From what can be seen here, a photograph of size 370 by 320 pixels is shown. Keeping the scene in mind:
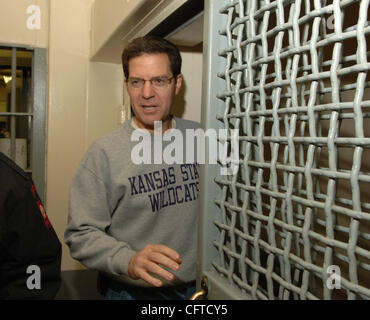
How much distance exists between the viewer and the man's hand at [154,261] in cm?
73

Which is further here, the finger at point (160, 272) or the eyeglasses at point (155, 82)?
the eyeglasses at point (155, 82)

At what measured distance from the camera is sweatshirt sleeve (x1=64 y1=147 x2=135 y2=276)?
1.02 metres

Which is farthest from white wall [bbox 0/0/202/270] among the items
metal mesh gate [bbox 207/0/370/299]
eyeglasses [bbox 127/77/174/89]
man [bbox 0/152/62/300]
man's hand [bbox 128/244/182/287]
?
metal mesh gate [bbox 207/0/370/299]

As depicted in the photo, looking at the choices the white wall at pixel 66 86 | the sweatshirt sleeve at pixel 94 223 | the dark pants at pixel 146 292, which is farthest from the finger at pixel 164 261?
the white wall at pixel 66 86

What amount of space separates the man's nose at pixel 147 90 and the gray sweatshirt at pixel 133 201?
7.6 inches

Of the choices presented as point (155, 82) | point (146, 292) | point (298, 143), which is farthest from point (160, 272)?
point (155, 82)

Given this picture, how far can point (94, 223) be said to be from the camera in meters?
1.17

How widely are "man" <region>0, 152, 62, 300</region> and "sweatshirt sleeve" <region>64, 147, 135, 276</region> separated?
0.10 metres

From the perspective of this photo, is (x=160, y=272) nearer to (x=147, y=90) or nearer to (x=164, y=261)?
(x=164, y=261)

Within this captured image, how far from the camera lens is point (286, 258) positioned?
53cm

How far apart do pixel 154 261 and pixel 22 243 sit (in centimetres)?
47

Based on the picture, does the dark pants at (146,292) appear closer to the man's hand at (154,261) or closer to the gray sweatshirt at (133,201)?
the gray sweatshirt at (133,201)
